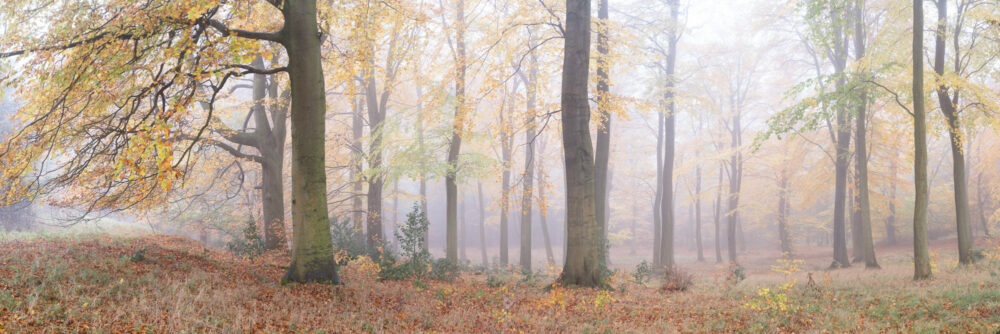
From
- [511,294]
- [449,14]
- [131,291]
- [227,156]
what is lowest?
[511,294]

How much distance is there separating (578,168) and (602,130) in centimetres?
368

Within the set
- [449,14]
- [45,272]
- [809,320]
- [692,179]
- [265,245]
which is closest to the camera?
[45,272]

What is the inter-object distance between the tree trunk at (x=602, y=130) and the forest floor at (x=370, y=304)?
13.6ft

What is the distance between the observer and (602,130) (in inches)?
492

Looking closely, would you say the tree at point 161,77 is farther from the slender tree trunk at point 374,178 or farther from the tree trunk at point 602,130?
the slender tree trunk at point 374,178

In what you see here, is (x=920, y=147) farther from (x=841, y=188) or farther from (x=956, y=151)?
(x=841, y=188)

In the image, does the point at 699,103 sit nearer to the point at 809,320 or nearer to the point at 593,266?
the point at 593,266

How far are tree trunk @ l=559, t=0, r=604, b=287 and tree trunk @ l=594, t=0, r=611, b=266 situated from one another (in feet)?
5.02

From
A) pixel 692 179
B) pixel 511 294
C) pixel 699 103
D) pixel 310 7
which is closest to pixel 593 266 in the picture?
pixel 511 294

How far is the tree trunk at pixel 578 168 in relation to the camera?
357 inches

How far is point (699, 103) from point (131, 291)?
18716mm

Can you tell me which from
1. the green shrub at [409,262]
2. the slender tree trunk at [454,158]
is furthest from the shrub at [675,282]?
the slender tree trunk at [454,158]

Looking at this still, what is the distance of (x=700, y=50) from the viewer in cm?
2403

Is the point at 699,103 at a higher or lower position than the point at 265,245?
higher
